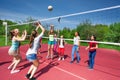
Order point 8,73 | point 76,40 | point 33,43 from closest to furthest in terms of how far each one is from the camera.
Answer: point 33,43, point 8,73, point 76,40

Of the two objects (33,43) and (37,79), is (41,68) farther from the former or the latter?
(33,43)

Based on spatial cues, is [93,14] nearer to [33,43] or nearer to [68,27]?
[68,27]

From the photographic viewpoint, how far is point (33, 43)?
216 inches

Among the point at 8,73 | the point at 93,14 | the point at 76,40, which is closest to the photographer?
the point at 8,73

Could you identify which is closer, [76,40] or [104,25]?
[104,25]

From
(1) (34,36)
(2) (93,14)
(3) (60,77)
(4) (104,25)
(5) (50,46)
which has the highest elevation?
(2) (93,14)

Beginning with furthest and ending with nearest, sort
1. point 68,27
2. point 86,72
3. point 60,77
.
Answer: point 68,27
point 86,72
point 60,77

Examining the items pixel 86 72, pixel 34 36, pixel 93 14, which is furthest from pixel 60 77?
pixel 93 14

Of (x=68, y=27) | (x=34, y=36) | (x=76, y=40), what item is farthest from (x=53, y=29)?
(x=34, y=36)

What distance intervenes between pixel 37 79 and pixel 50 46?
3821 millimetres

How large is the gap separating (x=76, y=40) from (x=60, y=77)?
2.77 metres

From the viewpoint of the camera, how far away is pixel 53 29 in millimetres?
9570

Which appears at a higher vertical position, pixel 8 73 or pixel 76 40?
pixel 76 40

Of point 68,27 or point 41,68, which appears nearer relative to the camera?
point 41,68
